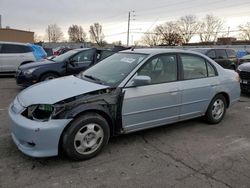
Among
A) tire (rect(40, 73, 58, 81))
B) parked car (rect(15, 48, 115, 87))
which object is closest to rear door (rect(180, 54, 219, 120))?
parked car (rect(15, 48, 115, 87))

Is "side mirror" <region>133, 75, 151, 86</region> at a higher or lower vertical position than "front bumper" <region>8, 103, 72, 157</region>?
higher

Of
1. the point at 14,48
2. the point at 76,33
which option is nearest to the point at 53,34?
the point at 76,33

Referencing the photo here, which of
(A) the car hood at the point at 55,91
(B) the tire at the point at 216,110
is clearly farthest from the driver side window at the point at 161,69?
(B) the tire at the point at 216,110

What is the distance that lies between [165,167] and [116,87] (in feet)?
→ 4.53

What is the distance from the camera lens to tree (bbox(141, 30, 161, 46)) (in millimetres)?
77012

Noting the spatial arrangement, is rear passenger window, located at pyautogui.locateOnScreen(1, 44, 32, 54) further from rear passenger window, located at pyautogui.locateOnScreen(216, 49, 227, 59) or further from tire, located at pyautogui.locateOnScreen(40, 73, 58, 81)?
rear passenger window, located at pyautogui.locateOnScreen(216, 49, 227, 59)

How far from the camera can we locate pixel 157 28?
251 ft

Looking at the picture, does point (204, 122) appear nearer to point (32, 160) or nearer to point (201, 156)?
point (201, 156)

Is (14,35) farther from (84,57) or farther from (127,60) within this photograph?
(127,60)

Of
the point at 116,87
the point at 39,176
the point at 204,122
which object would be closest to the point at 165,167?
the point at 116,87

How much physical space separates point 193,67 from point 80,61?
5.40 m

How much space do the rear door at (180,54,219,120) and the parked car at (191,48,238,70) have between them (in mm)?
8478

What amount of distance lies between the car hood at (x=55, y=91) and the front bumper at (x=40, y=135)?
31 cm

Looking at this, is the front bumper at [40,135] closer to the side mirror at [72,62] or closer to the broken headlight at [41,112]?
the broken headlight at [41,112]
